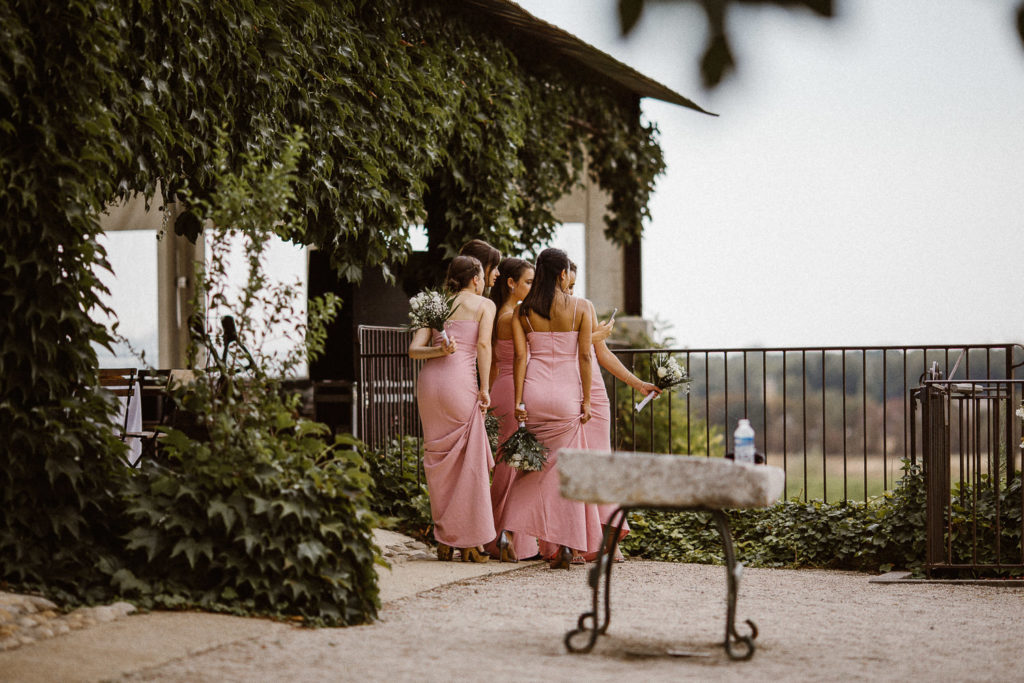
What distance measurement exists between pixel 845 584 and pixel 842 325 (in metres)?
3.73

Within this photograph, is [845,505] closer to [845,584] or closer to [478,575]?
[845,584]

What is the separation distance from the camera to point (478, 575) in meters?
6.77

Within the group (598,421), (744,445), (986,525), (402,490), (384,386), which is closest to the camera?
(744,445)

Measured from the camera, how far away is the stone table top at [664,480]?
431cm

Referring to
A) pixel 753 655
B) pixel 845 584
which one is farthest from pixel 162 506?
pixel 845 584

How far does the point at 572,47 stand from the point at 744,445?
6.55 metres

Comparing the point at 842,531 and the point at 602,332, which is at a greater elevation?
the point at 602,332

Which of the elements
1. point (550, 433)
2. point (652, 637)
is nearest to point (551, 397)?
point (550, 433)

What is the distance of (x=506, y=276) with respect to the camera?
7785mm

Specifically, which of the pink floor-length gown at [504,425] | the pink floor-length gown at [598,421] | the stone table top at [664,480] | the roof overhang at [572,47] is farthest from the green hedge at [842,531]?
the stone table top at [664,480]

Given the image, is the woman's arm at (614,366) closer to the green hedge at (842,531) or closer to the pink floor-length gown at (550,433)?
the pink floor-length gown at (550,433)

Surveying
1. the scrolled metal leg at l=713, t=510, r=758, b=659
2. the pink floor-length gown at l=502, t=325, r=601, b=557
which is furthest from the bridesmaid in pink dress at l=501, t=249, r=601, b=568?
the scrolled metal leg at l=713, t=510, r=758, b=659

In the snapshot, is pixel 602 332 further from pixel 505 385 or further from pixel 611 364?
pixel 505 385

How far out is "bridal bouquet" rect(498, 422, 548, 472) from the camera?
23.4ft
